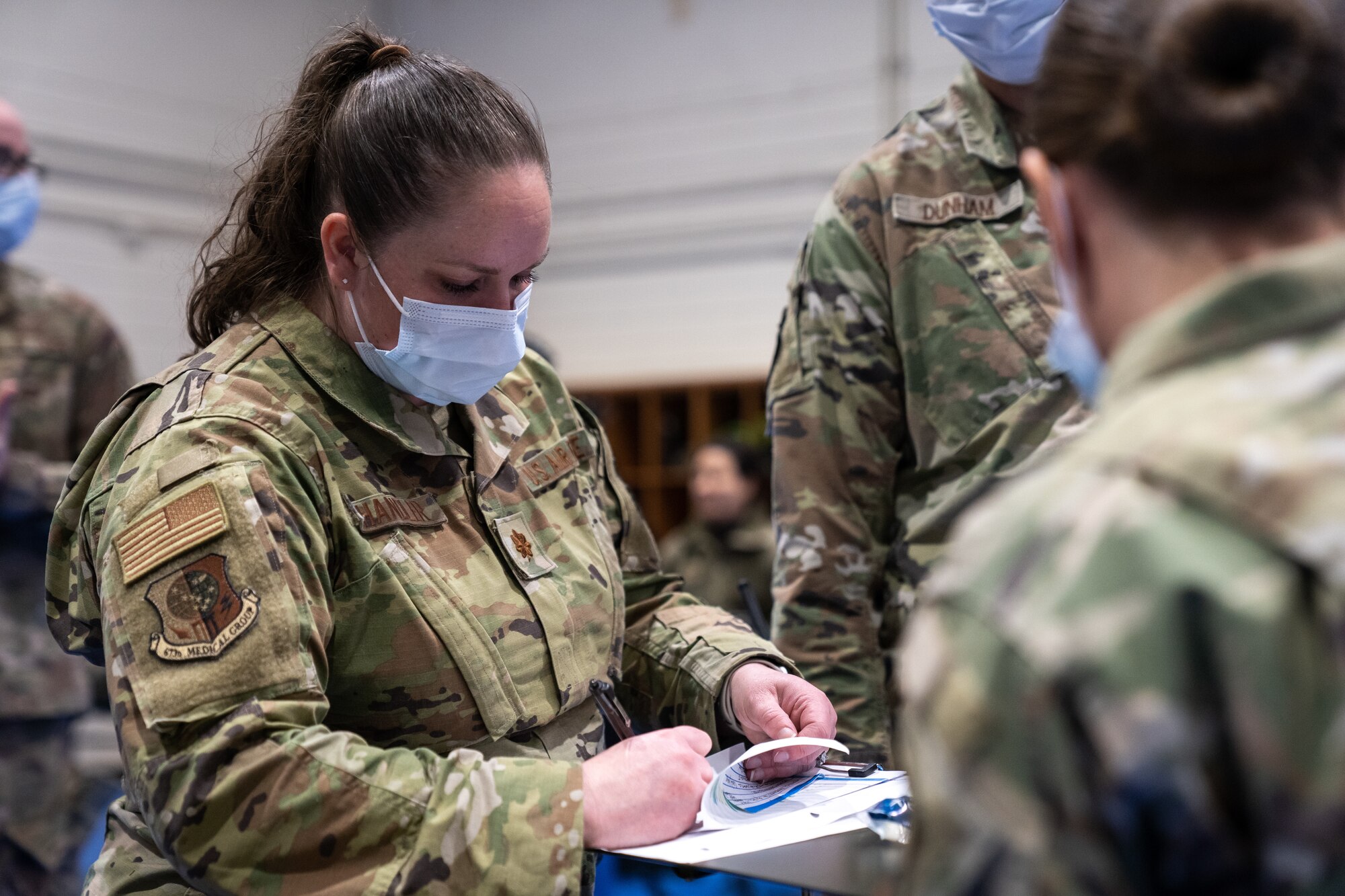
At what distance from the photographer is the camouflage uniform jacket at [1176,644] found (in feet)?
2.05

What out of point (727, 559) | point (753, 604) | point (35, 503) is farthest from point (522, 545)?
point (727, 559)

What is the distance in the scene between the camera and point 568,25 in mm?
7270

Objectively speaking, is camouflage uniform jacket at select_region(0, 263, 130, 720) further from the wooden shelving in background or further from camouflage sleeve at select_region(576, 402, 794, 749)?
the wooden shelving in background

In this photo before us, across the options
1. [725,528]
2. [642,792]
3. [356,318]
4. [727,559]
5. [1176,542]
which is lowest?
[727,559]

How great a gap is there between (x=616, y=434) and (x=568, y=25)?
7.63ft

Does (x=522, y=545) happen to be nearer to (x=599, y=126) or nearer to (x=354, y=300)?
(x=354, y=300)

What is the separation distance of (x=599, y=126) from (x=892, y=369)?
18.5ft

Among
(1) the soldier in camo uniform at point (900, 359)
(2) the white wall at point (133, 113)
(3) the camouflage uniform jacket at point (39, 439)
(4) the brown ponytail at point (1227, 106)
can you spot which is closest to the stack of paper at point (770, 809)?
(1) the soldier in camo uniform at point (900, 359)

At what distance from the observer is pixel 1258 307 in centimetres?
70

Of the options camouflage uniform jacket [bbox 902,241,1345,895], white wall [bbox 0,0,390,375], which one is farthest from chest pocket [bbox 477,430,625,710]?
white wall [bbox 0,0,390,375]

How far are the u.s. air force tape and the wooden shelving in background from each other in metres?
4.56

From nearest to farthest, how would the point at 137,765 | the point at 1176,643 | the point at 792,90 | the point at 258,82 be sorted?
the point at 1176,643 → the point at 137,765 → the point at 792,90 → the point at 258,82

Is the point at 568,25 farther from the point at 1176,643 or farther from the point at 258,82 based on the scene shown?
the point at 1176,643

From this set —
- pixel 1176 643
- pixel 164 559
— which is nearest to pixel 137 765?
pixel 164 559
